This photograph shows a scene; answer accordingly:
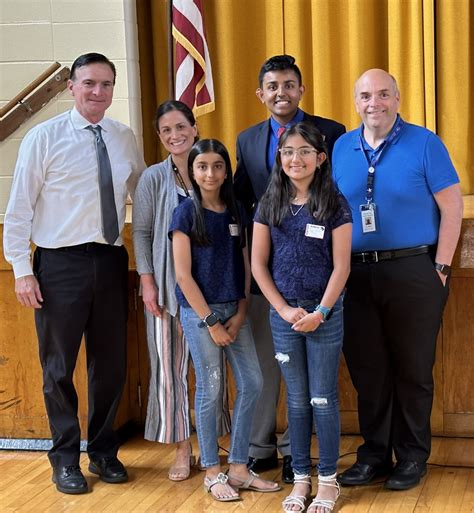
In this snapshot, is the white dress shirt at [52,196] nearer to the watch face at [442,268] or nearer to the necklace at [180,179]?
the necklace at [180,179]

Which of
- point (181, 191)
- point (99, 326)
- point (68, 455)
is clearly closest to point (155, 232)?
point (181, 191)

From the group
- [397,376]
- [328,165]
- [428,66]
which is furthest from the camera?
[428,66]

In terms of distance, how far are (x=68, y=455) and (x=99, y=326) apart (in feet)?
1.57

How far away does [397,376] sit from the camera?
3145mm

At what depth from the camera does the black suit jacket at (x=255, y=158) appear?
3230mm

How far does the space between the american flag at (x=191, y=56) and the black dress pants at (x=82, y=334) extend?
129 cm

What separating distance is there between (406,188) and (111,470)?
58.3 inches

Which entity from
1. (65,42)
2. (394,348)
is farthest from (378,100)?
(65,42)

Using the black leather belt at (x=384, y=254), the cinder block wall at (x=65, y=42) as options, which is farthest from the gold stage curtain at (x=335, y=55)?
the black leather belt at (x=384, y=254)

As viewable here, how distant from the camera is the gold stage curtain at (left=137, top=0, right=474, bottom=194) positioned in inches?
191

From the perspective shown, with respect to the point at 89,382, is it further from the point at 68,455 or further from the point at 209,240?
the point at 209,240

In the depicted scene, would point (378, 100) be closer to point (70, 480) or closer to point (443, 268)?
point (443, 268)

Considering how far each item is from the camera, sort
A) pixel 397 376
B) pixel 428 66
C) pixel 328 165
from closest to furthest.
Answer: pixel 328 165
pixel 397 376
pixel 428 66

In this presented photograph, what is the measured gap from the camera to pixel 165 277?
3225mm
